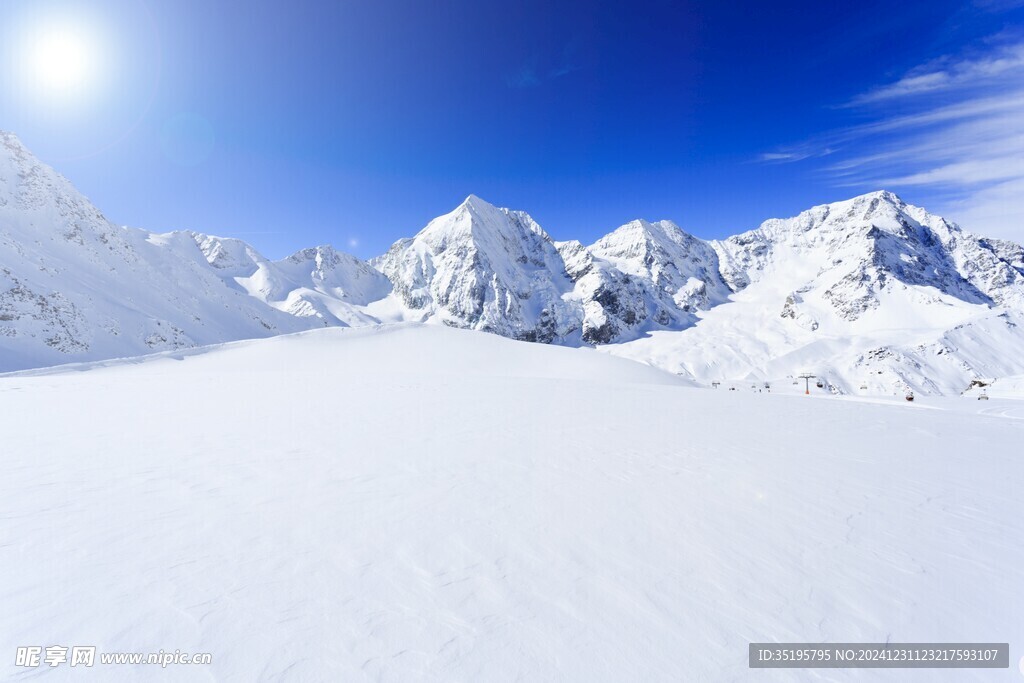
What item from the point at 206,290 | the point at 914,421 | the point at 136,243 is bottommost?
the point at 914,421

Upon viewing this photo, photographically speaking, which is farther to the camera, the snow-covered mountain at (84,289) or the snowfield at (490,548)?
the snow-covered mountain at (84,289)

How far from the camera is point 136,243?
11475 cm

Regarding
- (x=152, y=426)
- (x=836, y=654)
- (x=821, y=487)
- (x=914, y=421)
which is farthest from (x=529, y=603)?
(x=914, y=421)

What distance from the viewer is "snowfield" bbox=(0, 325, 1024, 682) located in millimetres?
3111

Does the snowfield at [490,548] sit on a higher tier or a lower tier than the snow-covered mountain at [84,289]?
lower

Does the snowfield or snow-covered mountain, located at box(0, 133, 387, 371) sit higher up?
snow-covered mountain, located at box(0, 133, 387, 371)

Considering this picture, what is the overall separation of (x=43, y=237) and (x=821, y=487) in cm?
12879

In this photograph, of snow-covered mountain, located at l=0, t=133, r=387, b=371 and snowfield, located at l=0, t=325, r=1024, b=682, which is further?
snow-covered mountain, located at l=0, t=133, r=387, b=371

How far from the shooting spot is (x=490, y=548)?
4.56 metres

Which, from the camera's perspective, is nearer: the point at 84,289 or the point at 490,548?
the point at 490,548

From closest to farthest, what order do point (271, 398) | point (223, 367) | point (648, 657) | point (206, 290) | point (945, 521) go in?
point (648, 657) < point (945, 521) < point (271, 398) < point (223, 367) < point (206, 290)

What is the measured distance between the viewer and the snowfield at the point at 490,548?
3111 millimetres

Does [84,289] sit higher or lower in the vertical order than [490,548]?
higher

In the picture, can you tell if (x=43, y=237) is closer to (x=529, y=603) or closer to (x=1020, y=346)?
(x=529, y=603)
